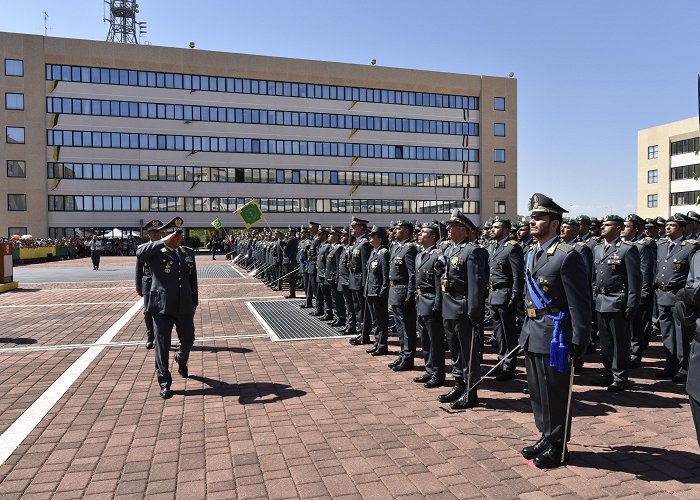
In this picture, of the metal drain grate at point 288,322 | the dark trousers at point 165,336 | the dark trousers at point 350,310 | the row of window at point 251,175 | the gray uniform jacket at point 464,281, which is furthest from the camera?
the row of window at point 251,175

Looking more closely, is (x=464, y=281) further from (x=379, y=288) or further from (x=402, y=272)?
(x=379, y=288)

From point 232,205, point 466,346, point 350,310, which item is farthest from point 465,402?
point 232,205

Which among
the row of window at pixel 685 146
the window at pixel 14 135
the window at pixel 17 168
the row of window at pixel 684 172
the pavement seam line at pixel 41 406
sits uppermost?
the row of window at pixel 685 146

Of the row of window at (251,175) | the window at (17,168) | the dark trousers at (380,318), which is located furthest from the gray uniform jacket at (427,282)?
the window at (17,168)

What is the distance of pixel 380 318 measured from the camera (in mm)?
8836

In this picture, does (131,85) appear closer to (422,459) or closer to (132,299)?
(132,299)

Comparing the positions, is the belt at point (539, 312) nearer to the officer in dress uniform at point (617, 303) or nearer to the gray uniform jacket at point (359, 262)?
the officer in dress uniform at point (617, 303)

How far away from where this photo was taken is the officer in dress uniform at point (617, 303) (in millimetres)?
6605

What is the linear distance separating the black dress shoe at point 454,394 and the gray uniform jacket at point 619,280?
7.14 ft

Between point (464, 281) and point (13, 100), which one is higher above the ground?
point (13, 100)

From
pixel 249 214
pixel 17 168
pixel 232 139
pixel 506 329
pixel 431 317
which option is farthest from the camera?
pixel 232 139

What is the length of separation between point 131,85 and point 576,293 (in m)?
55.8

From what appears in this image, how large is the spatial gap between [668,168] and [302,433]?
77.0 metres

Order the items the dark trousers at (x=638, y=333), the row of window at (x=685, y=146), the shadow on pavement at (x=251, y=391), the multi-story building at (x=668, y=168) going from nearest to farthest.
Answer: the shadow on pavement at (x=251, y=391), the dark trousers at (x=638, y=333), the row of window at (x=685, y=146), the multi-story building at (x=668, y=168)
